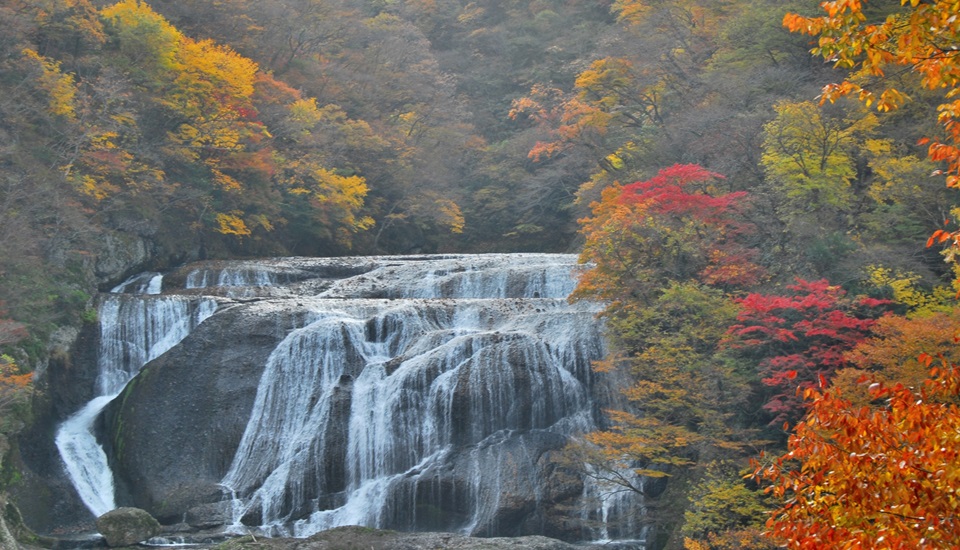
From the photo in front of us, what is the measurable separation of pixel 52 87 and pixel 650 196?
1636 centimetres

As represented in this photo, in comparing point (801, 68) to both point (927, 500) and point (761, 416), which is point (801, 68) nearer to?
point (761, 416)

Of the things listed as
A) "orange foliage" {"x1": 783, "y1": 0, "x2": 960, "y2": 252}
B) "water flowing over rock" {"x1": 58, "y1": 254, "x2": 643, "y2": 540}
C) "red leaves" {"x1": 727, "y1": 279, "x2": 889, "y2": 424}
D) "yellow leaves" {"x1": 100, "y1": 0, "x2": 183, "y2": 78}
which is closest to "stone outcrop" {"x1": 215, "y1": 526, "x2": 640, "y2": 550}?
"water flowing over rock" {"x1": 58, "y1": 254, "x2": 643, "y2": 540}

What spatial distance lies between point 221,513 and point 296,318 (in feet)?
16.2

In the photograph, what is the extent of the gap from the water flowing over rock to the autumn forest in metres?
1.41

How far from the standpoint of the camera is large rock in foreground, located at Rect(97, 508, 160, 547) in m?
15.1

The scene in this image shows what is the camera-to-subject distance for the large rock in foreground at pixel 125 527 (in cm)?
1506

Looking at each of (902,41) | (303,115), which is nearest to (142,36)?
(303,115)

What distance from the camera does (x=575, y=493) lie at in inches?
640

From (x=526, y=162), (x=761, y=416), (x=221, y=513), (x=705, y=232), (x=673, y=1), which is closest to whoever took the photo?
(x=761, y=416)

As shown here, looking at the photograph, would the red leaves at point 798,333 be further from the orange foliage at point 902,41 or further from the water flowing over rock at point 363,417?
the orange foliage at point 902,41

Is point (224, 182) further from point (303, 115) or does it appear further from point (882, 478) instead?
point (882, 478)

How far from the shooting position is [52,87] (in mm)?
22766

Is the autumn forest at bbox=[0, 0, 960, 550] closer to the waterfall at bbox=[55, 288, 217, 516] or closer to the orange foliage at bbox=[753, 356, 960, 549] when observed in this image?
the orange foliage at bbox=[753, 356, 960, 549]

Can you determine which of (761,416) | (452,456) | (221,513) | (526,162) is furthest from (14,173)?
(526,162)
